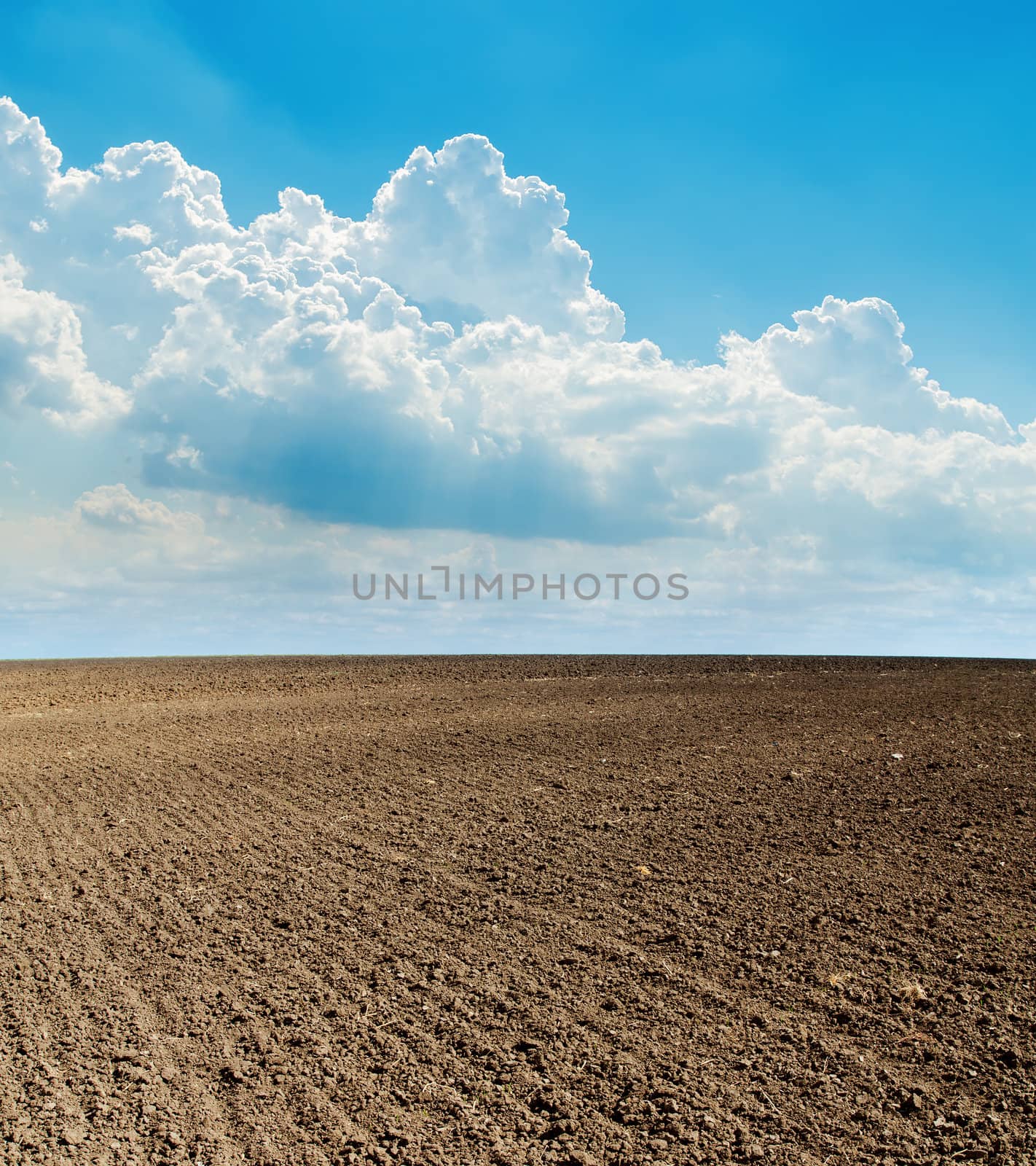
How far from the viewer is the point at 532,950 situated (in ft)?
19.5

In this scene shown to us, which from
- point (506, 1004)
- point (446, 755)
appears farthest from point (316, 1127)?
point (446, 755)

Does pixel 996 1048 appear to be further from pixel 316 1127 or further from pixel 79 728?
pixel 79 728

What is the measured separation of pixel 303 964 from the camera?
5820 millimetres

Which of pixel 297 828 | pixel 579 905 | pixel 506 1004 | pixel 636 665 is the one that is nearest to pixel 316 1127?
pixel 506 1004

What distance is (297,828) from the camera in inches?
350

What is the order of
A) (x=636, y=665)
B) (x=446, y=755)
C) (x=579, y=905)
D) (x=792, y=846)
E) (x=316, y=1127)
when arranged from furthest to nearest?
(x=636, y=665) → (x=446, y=755) → (x=792, y=846) → (x=579, y=905) → (x=316, y=1127)

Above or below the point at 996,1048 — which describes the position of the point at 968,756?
above

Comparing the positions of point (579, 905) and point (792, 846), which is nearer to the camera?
point (579, 905)

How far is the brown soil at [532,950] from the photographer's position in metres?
4.23

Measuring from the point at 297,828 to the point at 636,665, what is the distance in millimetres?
13916

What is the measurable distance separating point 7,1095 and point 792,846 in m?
5.97

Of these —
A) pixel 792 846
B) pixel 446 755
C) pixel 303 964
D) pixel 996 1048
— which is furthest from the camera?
pixel 446 755

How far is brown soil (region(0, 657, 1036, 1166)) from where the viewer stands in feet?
13.9

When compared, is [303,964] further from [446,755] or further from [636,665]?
[636,665]
